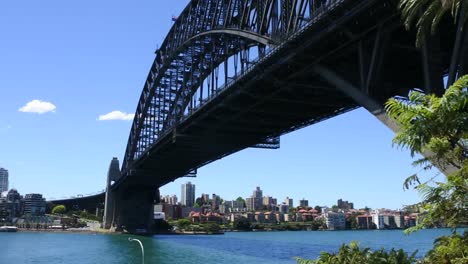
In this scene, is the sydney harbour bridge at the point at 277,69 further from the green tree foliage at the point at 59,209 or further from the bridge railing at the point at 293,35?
the green tree foliage at the point at 59,209

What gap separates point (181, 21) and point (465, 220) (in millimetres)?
60746

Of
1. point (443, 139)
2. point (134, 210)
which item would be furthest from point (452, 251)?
point (134, 210)

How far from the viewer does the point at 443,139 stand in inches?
315

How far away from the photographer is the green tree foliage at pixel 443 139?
788 cm

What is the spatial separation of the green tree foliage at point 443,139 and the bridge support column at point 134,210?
350 ft

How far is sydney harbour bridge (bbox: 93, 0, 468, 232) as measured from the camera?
22.7 metres

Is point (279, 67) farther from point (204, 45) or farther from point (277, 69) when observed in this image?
point (204, 45)

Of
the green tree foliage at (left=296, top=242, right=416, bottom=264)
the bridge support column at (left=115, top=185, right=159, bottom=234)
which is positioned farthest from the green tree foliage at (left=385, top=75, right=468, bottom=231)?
the bridge support column at (left=115, top=185, right=159, bottom=234)

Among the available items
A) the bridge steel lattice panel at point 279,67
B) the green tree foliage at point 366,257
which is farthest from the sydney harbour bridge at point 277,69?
the green tree foliage at point 366,257

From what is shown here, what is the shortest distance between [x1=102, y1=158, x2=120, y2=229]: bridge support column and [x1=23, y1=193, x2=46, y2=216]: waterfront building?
78393mm

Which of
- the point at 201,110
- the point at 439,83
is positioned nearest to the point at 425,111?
the point at 439,83

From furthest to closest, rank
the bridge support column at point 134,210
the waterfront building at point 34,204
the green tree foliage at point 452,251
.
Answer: the waterfront building at point 34,204
the bridge support column at point 134,210
the green tree foliage at point 452,251

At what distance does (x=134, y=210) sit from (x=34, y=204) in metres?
89.7

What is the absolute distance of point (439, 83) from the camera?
19.4 metres
